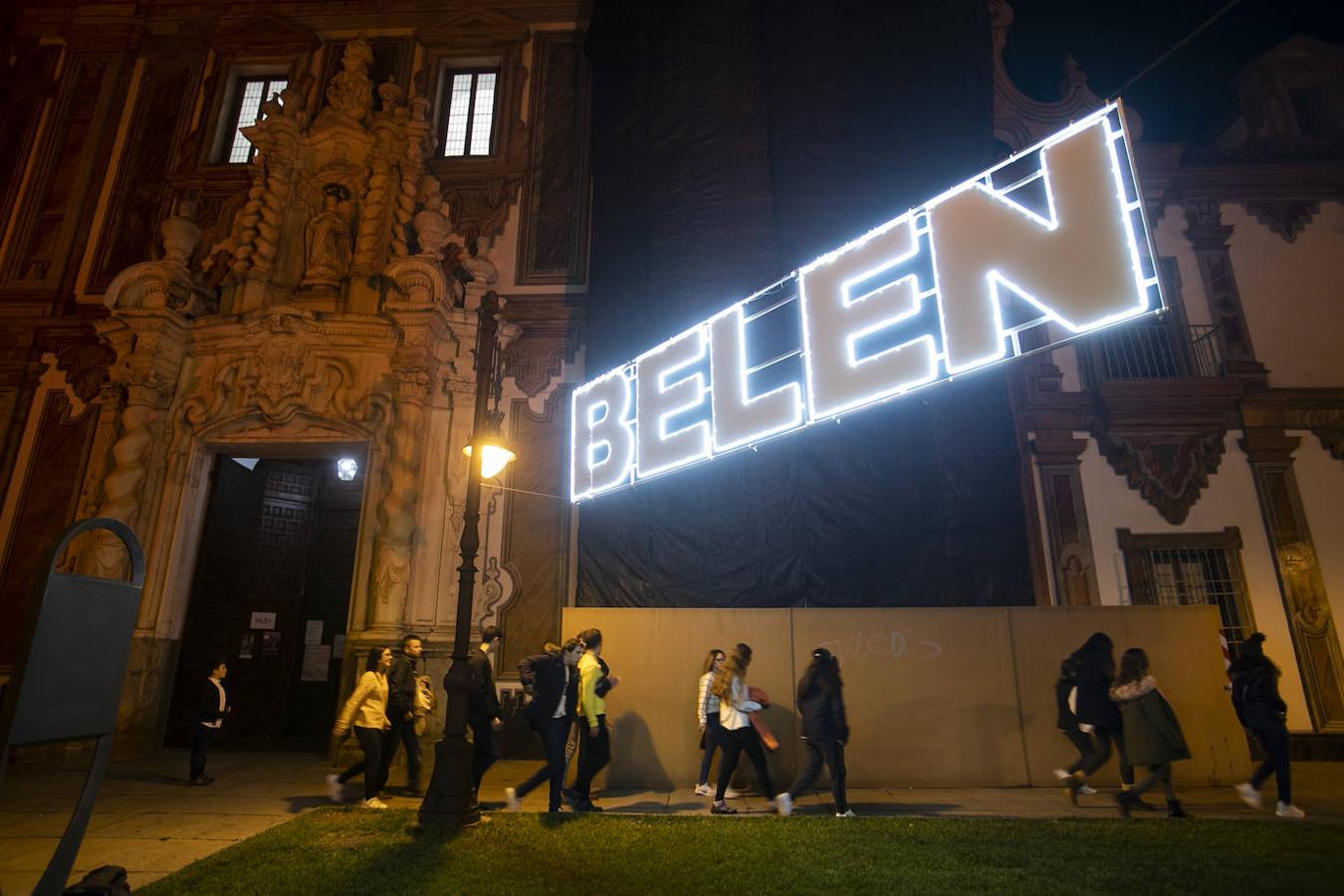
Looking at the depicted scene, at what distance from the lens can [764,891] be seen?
468 cm

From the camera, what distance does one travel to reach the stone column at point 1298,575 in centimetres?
1120

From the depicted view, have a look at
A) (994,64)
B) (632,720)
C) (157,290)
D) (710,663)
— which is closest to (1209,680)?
(710,663)

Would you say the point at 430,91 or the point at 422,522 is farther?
the point at 430,91

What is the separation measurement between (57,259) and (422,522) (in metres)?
9.05

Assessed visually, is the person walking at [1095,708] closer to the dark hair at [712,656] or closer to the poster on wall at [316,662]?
the dark hair at [712,656]

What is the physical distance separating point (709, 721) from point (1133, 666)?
13.8 ft

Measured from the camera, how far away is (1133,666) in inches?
270

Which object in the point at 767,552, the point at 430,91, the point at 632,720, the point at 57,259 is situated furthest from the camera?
the point at 430,91

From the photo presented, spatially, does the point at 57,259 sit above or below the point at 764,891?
above

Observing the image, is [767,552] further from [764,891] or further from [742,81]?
[742,81]

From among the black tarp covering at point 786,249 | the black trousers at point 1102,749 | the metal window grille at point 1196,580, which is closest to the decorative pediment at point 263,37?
the black tarp covering at point 786,249

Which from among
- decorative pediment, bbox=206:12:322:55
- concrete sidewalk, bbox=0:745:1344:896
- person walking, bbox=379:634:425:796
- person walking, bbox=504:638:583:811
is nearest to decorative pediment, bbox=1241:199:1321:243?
concrete sidewalk, bbox=0:745:1344:896

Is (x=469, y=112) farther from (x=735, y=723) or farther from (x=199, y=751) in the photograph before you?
(x=735, y=723)

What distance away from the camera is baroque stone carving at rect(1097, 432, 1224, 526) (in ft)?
39.5
